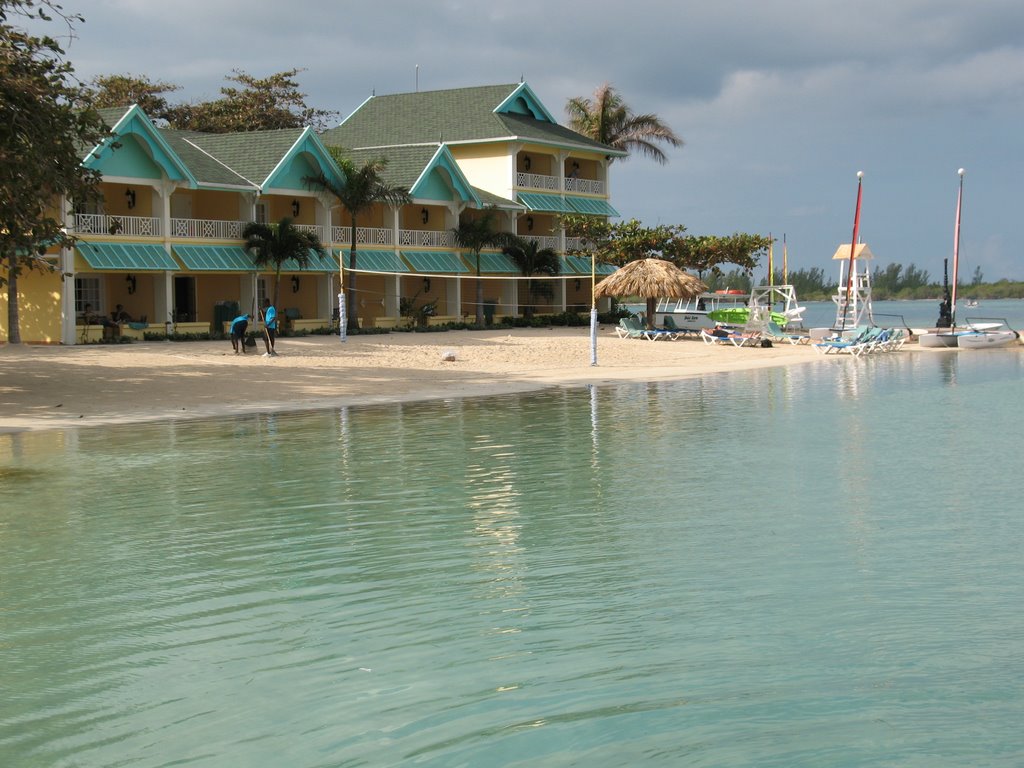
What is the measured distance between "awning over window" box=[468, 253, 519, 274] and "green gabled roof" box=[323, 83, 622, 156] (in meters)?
5.47

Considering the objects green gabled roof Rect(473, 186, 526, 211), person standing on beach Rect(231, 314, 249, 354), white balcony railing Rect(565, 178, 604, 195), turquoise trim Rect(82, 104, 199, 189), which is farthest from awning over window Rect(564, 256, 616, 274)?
person standing on beach Rect(231, 314, 249, 354)

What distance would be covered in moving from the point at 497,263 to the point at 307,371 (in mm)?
22612

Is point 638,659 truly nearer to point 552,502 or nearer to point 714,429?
point 552,502

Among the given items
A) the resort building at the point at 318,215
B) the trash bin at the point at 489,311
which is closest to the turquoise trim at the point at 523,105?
the resort building at the point at 318,215

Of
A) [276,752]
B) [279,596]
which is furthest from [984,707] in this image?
[279,596]

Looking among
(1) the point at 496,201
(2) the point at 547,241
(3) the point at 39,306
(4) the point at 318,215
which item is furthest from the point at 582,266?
(3) the point at 39,306

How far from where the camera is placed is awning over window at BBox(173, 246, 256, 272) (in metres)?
40.2

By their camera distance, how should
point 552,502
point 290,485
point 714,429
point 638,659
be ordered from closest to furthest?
1. point 638,659
2. point 552,502
3. point 290,485
4. point 714,429

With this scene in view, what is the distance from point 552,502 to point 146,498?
187 inches

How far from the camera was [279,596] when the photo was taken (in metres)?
10.0

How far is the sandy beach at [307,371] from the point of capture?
24.5 m

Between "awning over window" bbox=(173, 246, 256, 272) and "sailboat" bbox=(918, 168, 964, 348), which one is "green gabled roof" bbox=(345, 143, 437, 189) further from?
"sailboat" bbox=(918, 168, 964, 348)

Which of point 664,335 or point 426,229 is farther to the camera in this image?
point 426,229

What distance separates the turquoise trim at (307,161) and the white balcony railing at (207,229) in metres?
1.76
